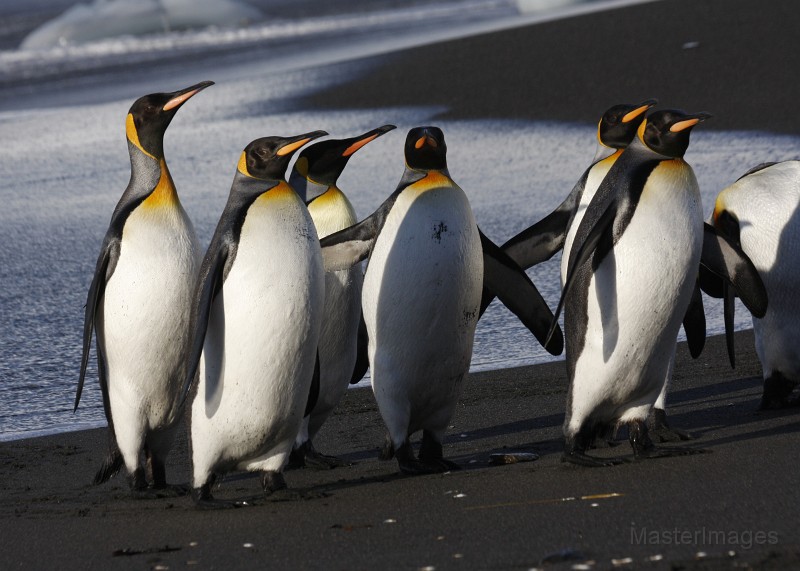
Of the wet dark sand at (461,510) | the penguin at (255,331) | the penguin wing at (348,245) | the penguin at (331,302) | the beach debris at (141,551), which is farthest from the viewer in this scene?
the penguin at (331,302)

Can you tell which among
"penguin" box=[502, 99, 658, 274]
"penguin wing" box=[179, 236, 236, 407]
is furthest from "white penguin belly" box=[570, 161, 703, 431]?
"penguin wing" box=[179, 236, 236, 407]

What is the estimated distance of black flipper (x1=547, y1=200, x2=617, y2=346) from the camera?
441cm

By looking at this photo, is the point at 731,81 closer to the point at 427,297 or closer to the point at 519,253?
the point at 519,253

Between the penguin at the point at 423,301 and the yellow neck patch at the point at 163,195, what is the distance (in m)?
0.77

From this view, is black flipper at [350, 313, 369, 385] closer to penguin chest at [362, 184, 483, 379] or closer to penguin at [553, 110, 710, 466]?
penguin chest at [362, 184, 483, 379]

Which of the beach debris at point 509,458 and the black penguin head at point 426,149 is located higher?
the black penguin head at point 426,149

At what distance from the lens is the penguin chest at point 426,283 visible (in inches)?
187

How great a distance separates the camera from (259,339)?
4.39 metres

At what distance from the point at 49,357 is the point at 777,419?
364 centimetres

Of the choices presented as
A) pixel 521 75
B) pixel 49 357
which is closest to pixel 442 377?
pixel 49 357

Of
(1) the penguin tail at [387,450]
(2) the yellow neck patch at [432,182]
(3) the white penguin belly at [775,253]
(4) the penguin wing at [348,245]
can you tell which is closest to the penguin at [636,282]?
(2) the yellow neck patch at [432,182]

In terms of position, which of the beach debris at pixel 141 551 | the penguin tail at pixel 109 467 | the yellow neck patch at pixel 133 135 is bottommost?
the penguin tail at pixel 109 467

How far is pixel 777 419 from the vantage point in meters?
4.96

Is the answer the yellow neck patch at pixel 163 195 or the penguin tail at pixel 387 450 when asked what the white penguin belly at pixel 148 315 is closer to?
the yellow neck patch at pixel 163 195
